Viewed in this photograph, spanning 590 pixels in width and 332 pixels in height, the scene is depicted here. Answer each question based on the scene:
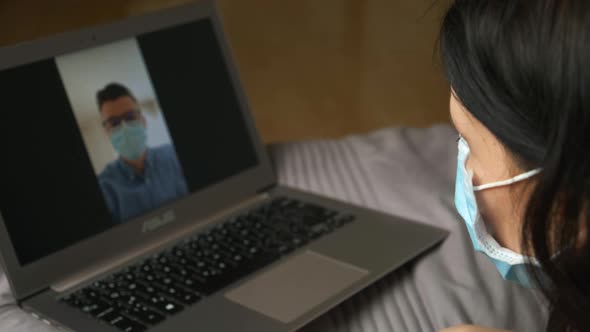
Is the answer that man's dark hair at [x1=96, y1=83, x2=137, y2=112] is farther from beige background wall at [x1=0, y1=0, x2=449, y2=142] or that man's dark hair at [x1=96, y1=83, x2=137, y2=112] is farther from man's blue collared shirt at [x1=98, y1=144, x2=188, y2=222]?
beige background wall at [x1=0, y1=0, x2=449, y2=142]

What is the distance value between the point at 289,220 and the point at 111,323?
12.7 inches

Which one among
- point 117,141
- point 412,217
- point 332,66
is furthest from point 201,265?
point 332,66

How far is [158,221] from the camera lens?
1.06m

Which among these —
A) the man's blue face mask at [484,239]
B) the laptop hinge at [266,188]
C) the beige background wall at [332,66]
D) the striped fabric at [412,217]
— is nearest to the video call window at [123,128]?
the laptop hinge at [266,188]

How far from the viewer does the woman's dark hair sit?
0.60m

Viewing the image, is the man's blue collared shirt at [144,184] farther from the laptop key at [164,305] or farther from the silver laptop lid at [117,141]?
the laptop key at [164,305]

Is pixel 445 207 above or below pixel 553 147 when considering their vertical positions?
below

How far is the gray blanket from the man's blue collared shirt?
0.56ft

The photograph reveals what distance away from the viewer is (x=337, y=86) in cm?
232

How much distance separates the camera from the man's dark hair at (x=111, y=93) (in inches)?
40.3

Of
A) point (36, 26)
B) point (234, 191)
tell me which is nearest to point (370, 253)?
point (234, 191)

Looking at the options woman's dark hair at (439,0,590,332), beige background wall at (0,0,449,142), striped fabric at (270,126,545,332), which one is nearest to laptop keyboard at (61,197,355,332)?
striped fabric at (270,126,545,332)

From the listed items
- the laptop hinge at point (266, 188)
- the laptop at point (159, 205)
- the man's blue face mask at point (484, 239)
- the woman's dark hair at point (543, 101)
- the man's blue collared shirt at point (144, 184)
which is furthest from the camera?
the laptop hinge at point (266, 188)

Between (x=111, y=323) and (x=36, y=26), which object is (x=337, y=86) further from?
(x=111, y=323)
